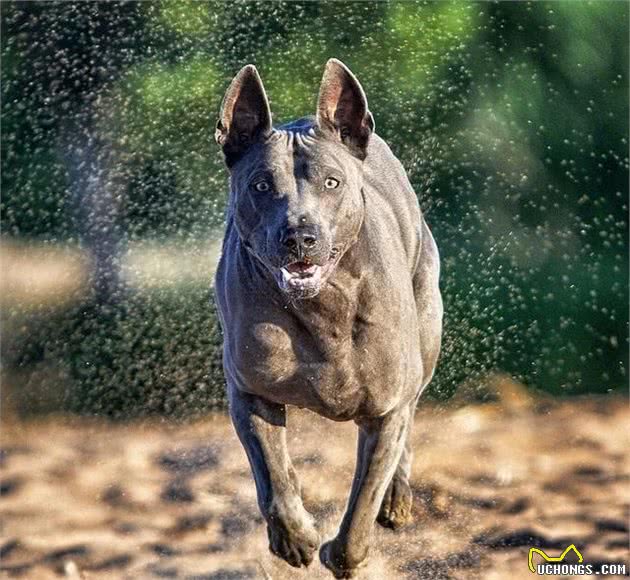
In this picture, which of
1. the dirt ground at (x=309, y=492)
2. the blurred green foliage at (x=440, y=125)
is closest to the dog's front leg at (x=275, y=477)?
the dirt ground at (x=309, y=492)

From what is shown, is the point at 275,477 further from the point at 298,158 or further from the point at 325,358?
the point at 298,158

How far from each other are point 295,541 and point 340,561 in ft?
0.98

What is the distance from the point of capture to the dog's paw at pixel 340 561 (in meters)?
6.11

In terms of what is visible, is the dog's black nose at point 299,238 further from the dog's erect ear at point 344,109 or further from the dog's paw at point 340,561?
the dog's paw at point 340,561

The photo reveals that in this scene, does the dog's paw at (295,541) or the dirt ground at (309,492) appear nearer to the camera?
the dog's paw at (295,541)

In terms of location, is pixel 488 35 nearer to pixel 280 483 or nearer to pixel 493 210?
pixel 493 210

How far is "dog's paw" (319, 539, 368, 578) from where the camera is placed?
611cm

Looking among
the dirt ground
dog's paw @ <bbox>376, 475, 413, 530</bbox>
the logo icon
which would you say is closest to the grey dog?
dog's paw @ <bbox>376, 475, 413, 530</bbox>

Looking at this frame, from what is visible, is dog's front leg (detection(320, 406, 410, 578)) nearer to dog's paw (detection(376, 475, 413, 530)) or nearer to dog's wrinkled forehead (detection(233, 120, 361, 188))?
dog's paw (detection(376, 475, 413, 530))

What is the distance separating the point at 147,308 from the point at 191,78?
5.28 feet

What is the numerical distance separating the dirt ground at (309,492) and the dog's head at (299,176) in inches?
125

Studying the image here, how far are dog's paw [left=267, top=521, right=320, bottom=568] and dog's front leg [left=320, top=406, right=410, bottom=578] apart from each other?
174 mm

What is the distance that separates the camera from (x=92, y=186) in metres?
10.8

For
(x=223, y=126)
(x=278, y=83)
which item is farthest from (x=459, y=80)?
(x=223, y=126)
